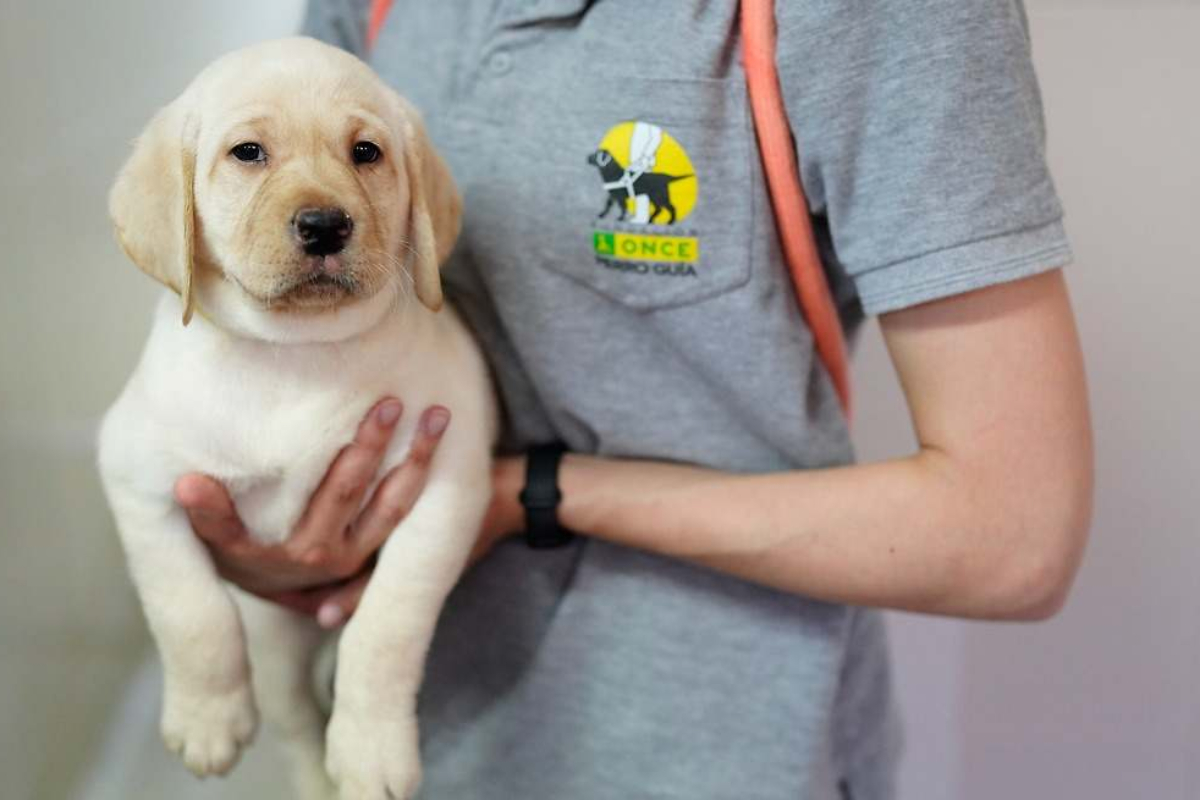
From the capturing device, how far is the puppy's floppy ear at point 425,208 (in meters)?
0.79

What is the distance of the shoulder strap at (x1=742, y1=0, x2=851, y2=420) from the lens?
0.79 metres

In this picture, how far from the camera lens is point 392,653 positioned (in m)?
0.84

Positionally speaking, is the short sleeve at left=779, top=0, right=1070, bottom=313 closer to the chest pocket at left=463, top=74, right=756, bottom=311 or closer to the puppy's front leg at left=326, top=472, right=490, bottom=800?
the chest pocket at left=463, top=74, right=756, bottom=311

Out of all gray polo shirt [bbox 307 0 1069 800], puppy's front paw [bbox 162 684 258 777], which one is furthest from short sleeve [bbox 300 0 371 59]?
puppy's front paw [bbox 162 684 258 777]

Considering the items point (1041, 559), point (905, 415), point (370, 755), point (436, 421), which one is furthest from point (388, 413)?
point (905, 415)

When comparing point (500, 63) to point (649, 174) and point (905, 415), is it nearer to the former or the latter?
point (649, 174)

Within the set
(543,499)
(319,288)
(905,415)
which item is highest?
(319,288)

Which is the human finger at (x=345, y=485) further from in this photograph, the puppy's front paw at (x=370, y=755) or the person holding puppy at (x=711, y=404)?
the puppy's front paw at (x=370, y=755)

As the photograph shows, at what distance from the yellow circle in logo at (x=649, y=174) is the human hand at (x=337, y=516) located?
0.68 ft

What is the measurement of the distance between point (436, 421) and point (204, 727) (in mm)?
290

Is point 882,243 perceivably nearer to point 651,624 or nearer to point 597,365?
point 597,365

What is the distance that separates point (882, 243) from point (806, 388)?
15cm

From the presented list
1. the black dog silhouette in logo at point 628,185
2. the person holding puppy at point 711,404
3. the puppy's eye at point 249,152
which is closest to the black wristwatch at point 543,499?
the person holding puppy at point 711,404

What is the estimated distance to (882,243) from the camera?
2.52ft
